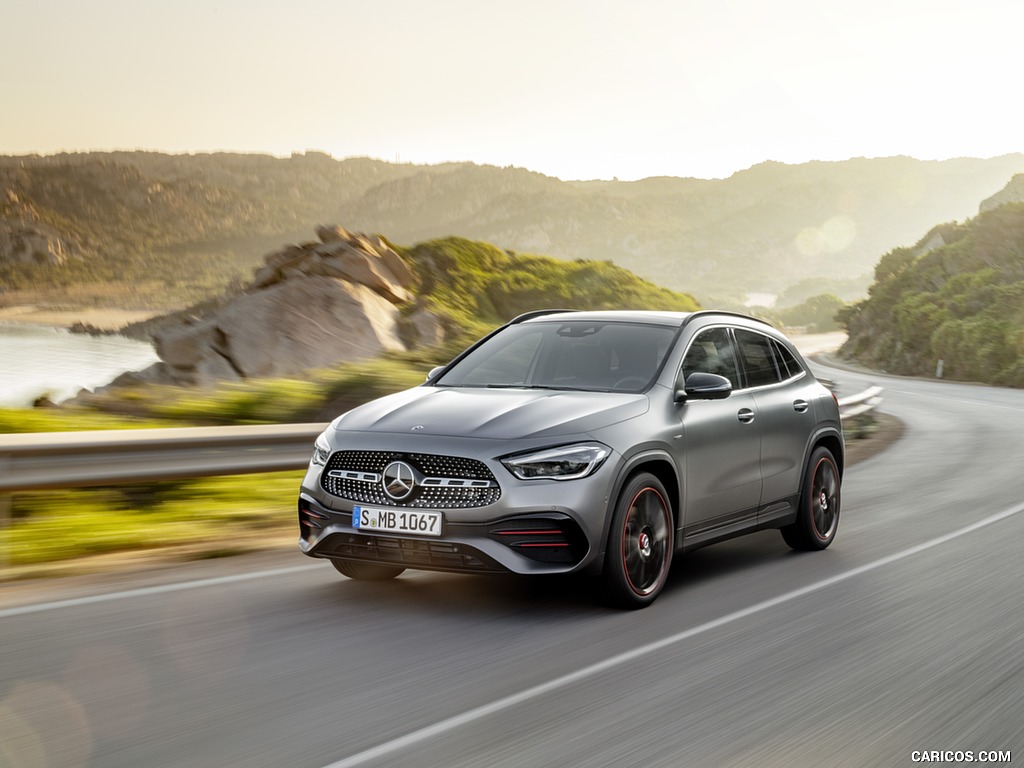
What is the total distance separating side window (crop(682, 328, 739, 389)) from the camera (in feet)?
24.1

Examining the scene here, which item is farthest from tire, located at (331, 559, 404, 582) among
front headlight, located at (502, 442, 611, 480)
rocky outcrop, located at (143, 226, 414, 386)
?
rocky outcrop, located at (143, 226, 414, 386)

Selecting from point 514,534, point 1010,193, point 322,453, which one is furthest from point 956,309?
point 514,534

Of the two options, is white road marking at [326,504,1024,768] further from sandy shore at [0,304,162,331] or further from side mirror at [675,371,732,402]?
sandy shore at [0,304,162,331]

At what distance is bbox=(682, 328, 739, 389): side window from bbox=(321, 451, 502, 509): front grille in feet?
5.87

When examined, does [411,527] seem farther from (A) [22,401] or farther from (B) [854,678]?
(A) [22,401]

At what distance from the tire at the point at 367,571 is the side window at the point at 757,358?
2.67 m

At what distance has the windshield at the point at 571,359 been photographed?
7.11 metres

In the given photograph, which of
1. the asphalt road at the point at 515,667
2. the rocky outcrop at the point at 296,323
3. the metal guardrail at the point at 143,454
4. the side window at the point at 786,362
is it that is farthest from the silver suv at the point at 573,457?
the rocky outcrop at the point at 296,323

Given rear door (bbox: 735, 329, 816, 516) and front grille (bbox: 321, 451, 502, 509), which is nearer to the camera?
front grille (bbox: 321, 451, 502, 509)

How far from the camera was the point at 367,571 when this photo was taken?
Answer: 23.5ft

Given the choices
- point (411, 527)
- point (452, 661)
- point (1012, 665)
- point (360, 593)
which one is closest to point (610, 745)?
point (452, 661)

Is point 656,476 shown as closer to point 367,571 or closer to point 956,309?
point 367,571

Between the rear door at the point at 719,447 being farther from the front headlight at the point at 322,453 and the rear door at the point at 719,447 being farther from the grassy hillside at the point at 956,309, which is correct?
the grassy hillside at the point at 956,309

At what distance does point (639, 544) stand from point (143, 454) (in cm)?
373
